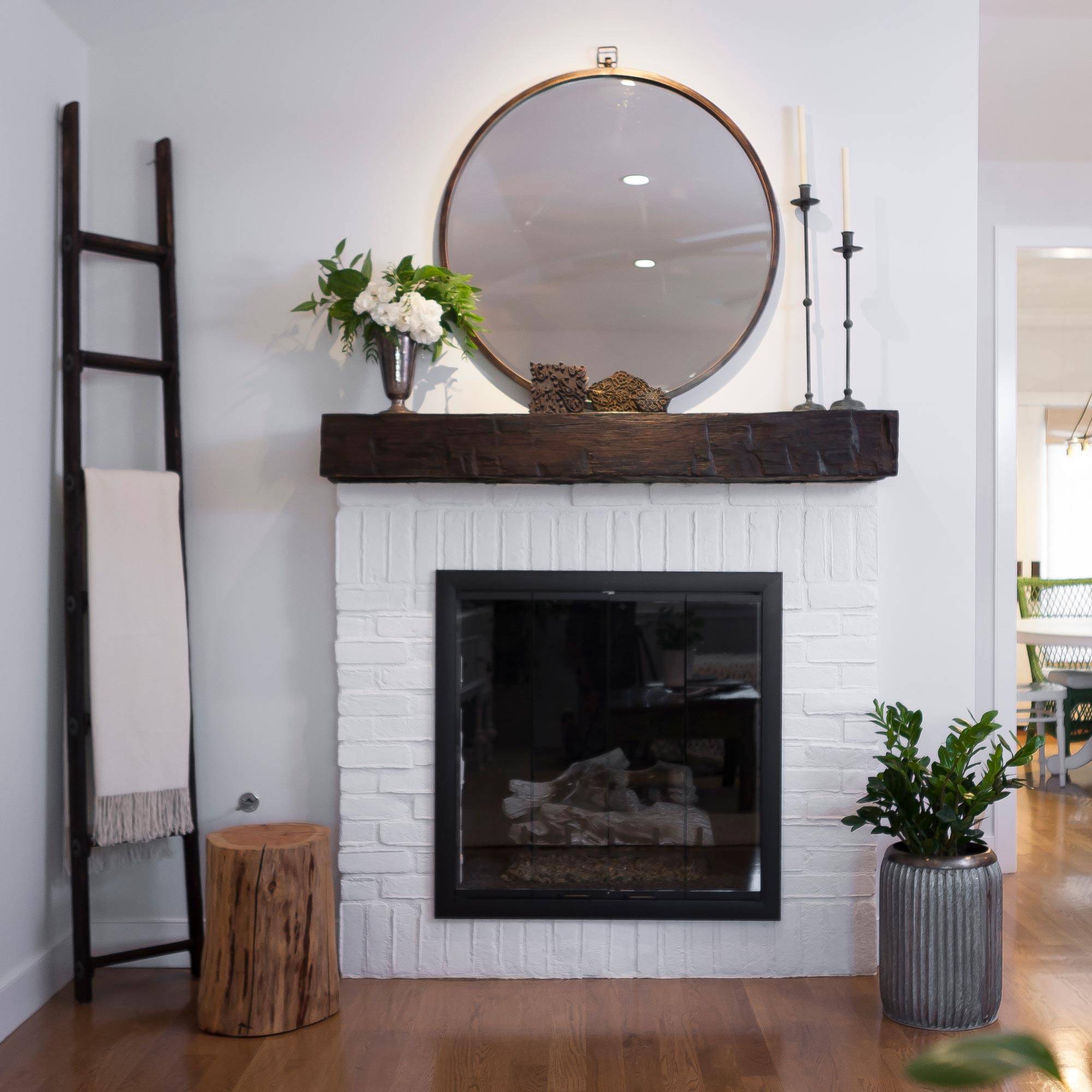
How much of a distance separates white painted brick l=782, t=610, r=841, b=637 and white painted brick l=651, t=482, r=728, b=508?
33 centimetres

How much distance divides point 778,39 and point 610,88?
46cm

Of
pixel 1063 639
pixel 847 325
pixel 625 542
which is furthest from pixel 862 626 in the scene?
pixel 1063 639

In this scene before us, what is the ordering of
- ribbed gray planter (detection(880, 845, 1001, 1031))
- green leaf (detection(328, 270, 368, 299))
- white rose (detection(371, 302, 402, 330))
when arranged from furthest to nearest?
green leaf (detection(328, 270, 368, 299))
white rose (detection(371, 302, 402, 330))
ribbed gray planter (detection(880, 845, 1001, 1031))

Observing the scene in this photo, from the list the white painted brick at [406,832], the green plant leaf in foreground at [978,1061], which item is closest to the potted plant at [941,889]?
the white painted brick at [406,832]

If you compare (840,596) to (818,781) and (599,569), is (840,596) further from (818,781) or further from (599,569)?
(599,569)

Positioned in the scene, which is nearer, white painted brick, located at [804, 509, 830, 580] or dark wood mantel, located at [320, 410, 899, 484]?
dark wood mantel, located at [320, 410, 899, 484]

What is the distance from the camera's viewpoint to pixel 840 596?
2473 mm

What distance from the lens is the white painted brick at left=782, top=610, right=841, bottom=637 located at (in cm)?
247

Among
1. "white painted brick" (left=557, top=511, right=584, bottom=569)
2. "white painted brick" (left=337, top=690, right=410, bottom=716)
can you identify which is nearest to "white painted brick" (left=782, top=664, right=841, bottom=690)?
"white painted brick" (left=557, top=511, right=584, bottom=569)

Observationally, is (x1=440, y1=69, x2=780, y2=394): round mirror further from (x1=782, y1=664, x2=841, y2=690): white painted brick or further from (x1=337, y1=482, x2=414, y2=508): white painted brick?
(x1=782, y1=664, x2=841, y2=690): white painted brick

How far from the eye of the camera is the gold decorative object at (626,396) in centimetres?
241

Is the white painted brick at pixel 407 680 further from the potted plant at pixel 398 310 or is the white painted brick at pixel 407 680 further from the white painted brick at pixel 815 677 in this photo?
the white painted brick at pixel 815 677

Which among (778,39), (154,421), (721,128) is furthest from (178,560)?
(778,39)

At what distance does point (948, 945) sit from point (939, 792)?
12.6 inches
